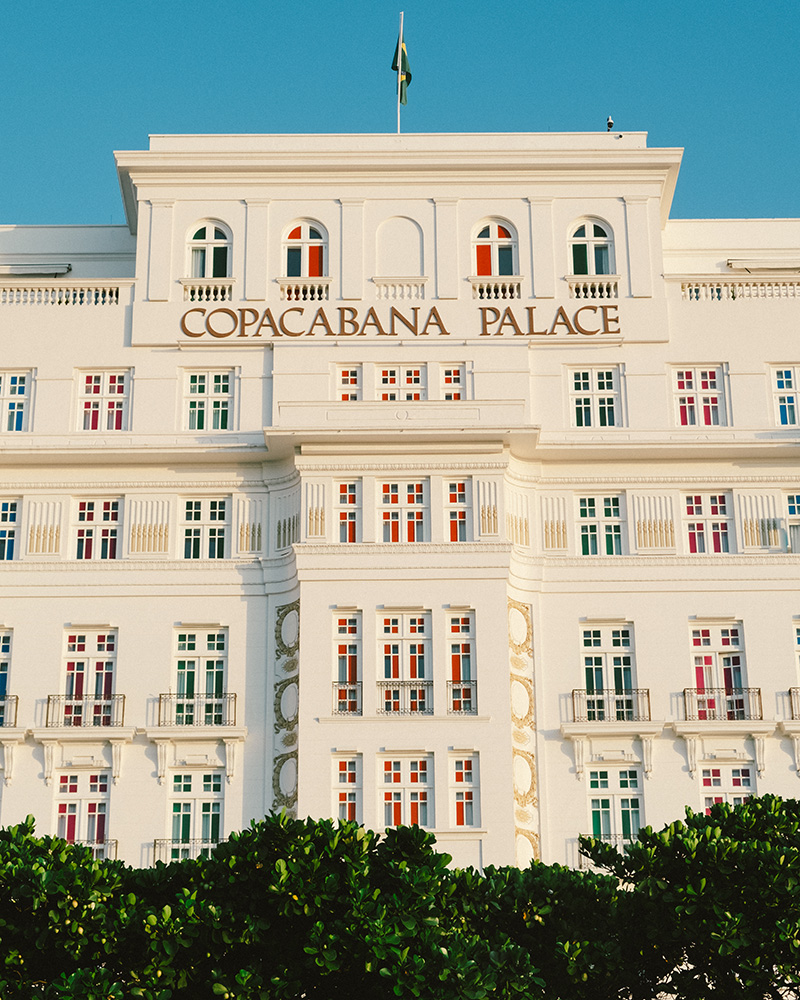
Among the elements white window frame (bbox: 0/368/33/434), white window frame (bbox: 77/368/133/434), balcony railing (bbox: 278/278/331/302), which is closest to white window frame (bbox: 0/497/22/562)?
white window frame (bbox: 0/368/33/434)

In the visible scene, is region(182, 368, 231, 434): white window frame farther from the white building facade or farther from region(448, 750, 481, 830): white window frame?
region(448, 750, 481, 830): white window frame

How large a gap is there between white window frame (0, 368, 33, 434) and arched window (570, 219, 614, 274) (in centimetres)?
1438

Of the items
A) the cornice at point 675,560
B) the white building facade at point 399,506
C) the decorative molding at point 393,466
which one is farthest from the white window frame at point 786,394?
the decorative molding at point 393,466

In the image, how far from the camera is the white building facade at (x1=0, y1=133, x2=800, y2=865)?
3578 cm

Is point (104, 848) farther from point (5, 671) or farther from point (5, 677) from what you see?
point (5, 671)

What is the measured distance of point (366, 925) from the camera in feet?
78.4

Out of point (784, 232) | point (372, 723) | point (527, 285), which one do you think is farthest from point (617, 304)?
point (372, 723)

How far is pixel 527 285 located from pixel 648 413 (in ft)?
15.1

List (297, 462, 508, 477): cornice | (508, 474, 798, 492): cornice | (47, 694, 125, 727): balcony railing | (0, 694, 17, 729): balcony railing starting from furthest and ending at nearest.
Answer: (508, 474, 798, 492): cornice, (297, 462, 508, 477): cornice, (47, 694, 125, 727): balcony railing, (0, 694, 17, 729): balcony railing

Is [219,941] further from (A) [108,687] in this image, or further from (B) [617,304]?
(B) [617,304]

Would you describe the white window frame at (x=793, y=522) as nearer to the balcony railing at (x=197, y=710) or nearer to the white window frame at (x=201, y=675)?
the white window frame at (x=201, y=675)

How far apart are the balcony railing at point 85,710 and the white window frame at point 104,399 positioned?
6911 millimetres

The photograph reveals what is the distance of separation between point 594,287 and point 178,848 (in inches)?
687

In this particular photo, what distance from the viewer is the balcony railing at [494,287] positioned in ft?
131
